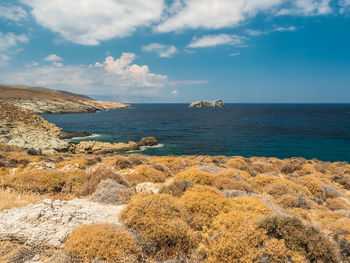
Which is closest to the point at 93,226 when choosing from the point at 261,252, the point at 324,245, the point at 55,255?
the point at 55,255

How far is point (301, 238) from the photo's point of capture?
15.0ft

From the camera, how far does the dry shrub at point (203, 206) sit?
564cm

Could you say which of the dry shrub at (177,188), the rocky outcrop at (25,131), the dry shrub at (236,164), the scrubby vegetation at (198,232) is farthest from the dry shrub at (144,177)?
the rocky outcrop at (25,131)

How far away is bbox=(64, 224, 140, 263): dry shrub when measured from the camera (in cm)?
399

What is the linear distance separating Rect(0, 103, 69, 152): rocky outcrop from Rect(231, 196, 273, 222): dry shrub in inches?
1349

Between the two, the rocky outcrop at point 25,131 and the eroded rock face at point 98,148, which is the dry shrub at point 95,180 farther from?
the eroded rock face at point 98,148

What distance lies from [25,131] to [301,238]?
1658 inches

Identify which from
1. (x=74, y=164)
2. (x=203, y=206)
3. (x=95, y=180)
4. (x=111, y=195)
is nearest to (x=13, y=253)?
(x=111, y=195)

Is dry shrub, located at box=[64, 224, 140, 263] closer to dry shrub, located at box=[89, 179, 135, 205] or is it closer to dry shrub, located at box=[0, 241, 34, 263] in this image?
dry shrub, located at box=[0, 241, 34, 263]

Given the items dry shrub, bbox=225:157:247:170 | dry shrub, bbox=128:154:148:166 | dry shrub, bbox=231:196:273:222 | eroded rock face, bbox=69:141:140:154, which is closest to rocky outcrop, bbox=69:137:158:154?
eroded rock face, bbox=69:141:140:154

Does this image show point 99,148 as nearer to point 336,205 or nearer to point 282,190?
point 282,190

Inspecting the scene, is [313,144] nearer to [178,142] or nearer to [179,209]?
[178,142]

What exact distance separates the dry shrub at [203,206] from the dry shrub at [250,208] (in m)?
0.30

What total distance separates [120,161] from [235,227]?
1164cm
